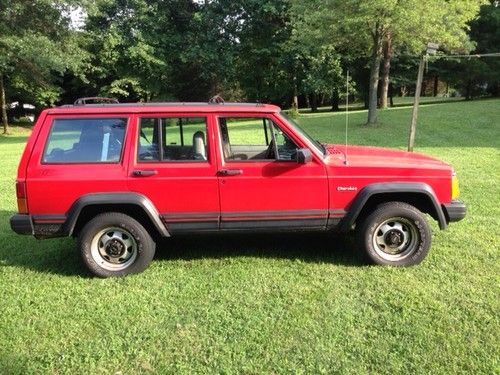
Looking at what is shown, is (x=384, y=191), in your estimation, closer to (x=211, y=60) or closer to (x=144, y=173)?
(x=144, y=173)

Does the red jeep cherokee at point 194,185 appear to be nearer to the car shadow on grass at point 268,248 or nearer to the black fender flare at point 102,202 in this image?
the black fender flare at point 102,202

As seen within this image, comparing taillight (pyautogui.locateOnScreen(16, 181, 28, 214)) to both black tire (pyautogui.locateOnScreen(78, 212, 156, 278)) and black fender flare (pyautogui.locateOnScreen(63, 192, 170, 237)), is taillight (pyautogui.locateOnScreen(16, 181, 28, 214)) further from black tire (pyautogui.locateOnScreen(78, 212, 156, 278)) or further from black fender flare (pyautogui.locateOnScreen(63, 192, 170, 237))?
black tire (pyautogui.locateOnScreen(78, 212, 156, 278))

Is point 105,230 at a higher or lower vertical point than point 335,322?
higher

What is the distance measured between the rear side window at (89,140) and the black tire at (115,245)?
24.0 inches

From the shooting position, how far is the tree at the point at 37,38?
22344 mm

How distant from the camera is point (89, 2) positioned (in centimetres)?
2436

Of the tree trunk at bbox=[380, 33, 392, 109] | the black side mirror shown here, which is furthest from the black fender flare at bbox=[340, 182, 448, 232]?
the tree trunk at bbox=[380, 33, 392, 109]

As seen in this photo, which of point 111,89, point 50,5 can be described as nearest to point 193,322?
Result: point 50,5

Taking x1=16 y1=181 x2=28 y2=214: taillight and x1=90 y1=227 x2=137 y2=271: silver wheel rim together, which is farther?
x1=90 y1=227 x2=137 y2=271: silver wheel rim

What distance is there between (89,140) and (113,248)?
113 centimetres

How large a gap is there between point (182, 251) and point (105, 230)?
1.08m

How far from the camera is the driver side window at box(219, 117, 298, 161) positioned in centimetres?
Result: 491

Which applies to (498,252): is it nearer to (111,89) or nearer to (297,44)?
(297,44)

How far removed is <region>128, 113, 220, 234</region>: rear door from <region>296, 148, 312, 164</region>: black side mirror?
84cm
